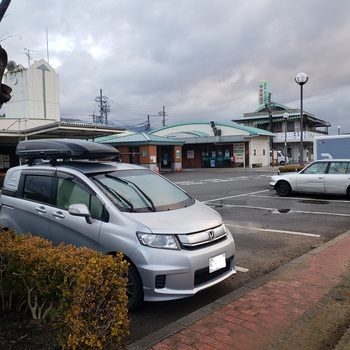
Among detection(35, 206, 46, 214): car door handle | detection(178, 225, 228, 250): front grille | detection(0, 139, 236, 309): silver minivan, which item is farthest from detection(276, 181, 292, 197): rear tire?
detection(35, 206, 46, 214): car door handle

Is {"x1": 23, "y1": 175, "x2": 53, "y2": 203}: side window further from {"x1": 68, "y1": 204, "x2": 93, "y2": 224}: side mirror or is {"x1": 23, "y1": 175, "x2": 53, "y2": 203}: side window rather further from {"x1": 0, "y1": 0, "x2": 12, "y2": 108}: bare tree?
{"x1": 0, "y1": 0, "x2": 12, "y2": 108}: bare tree

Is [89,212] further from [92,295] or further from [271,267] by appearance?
[271,267]

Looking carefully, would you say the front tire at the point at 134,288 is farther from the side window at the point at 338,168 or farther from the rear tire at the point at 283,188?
the rear tire at the point at 283,188

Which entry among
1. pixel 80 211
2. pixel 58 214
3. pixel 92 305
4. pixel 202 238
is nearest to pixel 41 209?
pixel 58 214

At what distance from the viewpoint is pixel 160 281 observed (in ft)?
12.3

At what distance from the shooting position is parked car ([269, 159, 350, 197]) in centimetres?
1255

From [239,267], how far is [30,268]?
11.0 feet

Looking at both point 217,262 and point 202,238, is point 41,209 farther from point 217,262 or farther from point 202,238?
point 217,262

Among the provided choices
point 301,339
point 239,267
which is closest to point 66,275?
point 301,339

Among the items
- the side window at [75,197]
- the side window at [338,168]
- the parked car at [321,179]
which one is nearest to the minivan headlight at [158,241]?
the side window at [75,197]

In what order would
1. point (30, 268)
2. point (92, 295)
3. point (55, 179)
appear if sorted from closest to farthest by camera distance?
point (92, 295)
point (30, 268)
point (55, 179)

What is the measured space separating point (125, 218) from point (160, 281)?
0.82 meters

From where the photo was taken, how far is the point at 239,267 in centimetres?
554

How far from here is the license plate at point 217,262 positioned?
399cm
